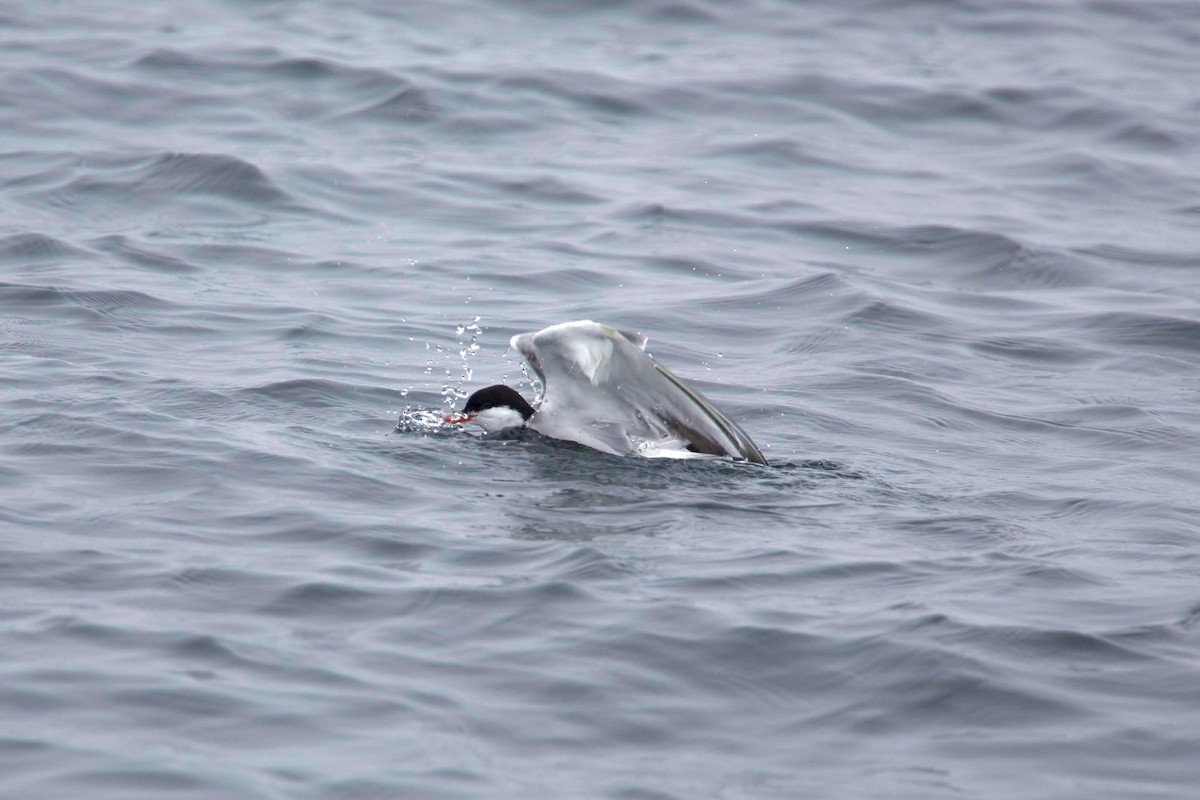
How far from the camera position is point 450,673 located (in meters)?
5.78

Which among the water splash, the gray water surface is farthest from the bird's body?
the water splash

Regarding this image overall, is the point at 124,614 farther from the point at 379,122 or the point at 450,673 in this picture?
the point at 379,122

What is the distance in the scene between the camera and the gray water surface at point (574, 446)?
5.49m

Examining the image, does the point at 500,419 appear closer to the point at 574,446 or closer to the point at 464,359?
the point at 574,446

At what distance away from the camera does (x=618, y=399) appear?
27.1ft

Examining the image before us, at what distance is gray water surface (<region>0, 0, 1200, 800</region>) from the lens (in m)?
5.49

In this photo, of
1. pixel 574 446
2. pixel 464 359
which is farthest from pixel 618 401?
pixel 464 359

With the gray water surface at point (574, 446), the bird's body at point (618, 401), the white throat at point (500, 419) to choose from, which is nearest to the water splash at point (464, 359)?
the gray water surface at point (574, 446)

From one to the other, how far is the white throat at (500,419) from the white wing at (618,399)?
0.82ft

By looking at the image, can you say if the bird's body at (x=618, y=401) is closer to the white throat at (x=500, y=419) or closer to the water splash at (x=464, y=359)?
the white throat at (x=500, y=419)

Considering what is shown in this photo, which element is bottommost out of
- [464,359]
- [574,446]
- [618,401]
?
[464,359]

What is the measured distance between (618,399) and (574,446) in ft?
1.41

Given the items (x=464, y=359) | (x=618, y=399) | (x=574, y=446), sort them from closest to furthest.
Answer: (x=618, y=399) → (x=574, y=446) → (x=464, y=359)

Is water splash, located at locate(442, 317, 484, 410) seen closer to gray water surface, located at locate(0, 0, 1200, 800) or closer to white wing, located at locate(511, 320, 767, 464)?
gray water surface, located at locate(0, 0, 1200, 800)
